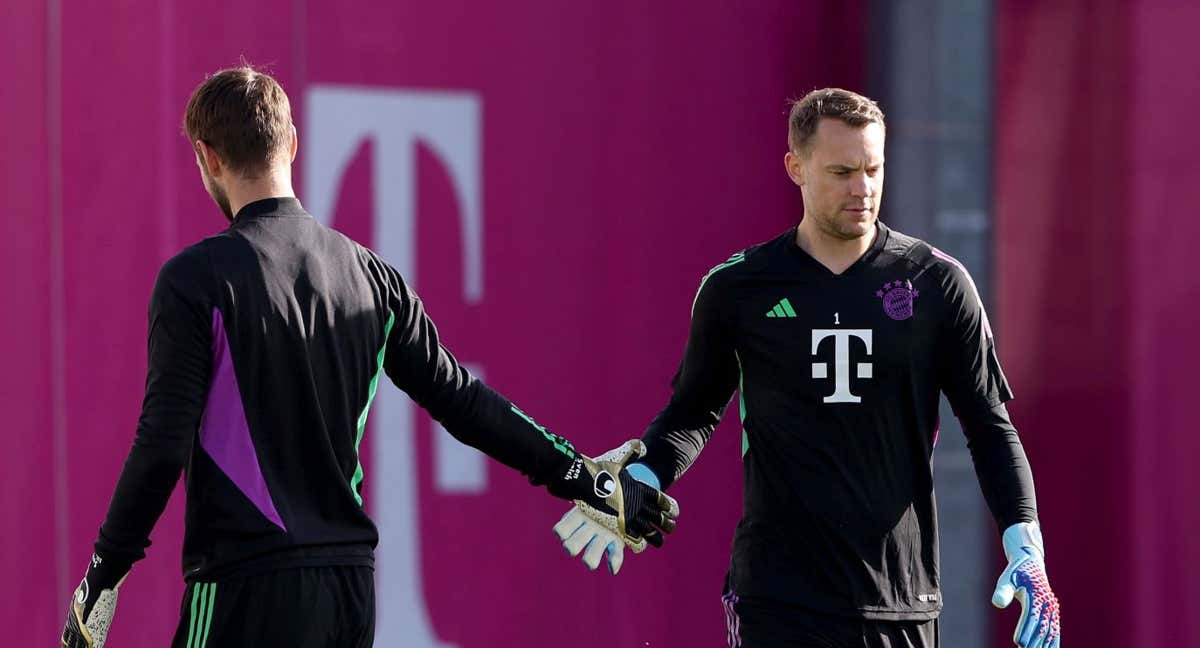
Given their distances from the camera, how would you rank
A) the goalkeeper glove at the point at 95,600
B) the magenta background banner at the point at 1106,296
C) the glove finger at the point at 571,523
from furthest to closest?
the magenta background banner at the point at 1106,296 → the glove finger at the point at 571,523 → the goalkeeper glove at the point at 95,600

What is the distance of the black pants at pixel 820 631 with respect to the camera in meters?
4.05

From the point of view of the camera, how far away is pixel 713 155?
7000 millimetres

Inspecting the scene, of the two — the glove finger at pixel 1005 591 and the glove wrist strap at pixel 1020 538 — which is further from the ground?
the glove wrist strap at pixel 1020 538

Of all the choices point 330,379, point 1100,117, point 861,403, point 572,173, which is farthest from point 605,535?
point 1100,117

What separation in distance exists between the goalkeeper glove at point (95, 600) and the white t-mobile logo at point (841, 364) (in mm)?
1677

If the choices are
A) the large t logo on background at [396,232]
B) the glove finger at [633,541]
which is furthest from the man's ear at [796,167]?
the large t logo on background at [396,232]

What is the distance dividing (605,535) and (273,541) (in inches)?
40.7

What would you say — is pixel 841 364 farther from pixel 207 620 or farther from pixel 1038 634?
pixel 207 620

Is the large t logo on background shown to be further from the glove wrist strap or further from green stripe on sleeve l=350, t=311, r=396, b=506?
the glove wrist strap

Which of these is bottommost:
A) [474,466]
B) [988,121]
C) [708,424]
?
[474,466]

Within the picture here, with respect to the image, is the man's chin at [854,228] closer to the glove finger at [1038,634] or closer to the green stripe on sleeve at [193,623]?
the glove finger at [1038,634]

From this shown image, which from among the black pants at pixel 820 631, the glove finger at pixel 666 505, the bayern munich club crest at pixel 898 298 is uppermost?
the bayern munich club crest at pixel 898 298

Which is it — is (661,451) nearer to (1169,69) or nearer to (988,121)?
(988,121)

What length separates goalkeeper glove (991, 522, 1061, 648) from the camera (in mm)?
4047
